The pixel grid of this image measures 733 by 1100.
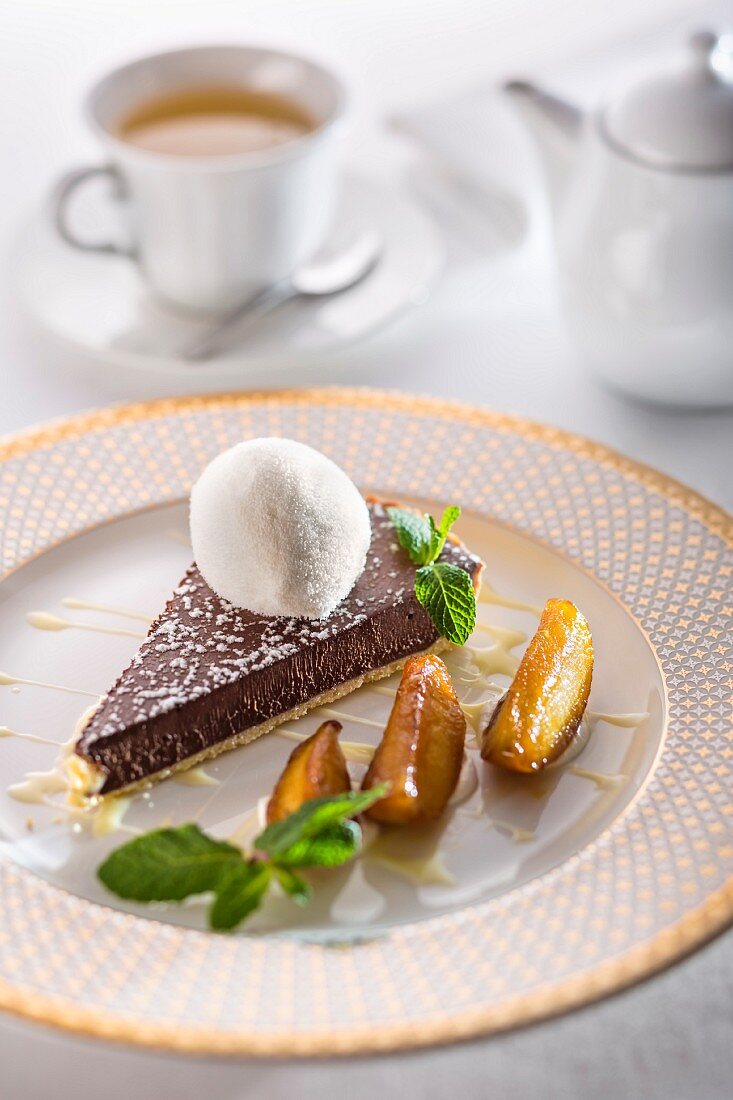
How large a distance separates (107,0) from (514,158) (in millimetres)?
1271

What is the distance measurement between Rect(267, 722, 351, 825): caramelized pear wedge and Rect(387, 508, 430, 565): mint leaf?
292mm

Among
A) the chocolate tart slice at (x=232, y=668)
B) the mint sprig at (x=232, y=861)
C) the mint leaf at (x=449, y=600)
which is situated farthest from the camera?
the mint leaf at (x=449, y=600)

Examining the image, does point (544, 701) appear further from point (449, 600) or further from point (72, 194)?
point (72, 194)

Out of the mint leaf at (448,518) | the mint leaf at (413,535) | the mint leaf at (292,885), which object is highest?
the mint leaf at (448,518)

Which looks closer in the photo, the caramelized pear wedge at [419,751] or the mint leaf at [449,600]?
the caramelized pear wedge at [419,751]

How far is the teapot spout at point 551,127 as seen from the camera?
1811 mm

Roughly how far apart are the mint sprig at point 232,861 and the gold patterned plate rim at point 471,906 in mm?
30

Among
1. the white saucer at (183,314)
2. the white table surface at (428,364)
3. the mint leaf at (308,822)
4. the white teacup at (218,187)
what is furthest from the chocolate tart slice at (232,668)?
the white teacup at (218,187)

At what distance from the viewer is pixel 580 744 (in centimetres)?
134

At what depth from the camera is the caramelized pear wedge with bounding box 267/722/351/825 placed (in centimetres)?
123

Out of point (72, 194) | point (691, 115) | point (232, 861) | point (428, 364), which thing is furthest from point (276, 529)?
point (72, 194)

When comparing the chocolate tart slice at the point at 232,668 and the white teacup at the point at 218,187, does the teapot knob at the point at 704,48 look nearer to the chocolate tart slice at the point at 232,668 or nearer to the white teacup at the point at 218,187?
the white teacup at the point at 218,187

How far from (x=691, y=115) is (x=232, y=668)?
Result: 96 cm

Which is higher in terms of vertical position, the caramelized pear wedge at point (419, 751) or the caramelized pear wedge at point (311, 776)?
the caramelized pear wedge at point (419, 751)
